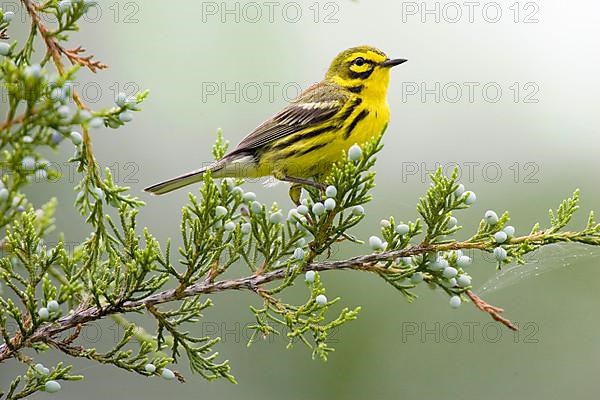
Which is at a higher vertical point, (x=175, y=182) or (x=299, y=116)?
(x=299, y=116)

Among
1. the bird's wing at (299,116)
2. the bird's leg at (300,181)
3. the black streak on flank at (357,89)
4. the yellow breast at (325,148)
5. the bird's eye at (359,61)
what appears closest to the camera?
the bird's leg at (300,181)

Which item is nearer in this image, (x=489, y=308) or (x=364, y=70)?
(x=489, y=308)

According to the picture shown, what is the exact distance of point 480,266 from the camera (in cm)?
655

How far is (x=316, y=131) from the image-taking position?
15.3ft

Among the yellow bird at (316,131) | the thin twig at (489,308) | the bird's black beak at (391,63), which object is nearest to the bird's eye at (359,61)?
the yellow bird at (316,131)

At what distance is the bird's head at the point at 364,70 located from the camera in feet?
16.3

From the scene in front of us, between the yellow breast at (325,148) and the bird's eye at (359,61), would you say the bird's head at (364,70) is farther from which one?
the yellow breast at (325,148)

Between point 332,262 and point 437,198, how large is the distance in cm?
52

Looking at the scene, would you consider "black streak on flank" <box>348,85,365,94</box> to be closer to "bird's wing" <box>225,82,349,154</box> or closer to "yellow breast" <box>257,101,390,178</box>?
"bird's wing" <box>225,82,349,154</box>

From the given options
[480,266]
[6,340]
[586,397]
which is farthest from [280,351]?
[6,340]

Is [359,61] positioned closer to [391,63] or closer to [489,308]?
[391,63]

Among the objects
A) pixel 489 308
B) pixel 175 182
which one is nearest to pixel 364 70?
pixel 175 182

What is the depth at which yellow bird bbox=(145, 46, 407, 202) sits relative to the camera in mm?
4539

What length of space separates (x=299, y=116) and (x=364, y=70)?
1.97 ft
